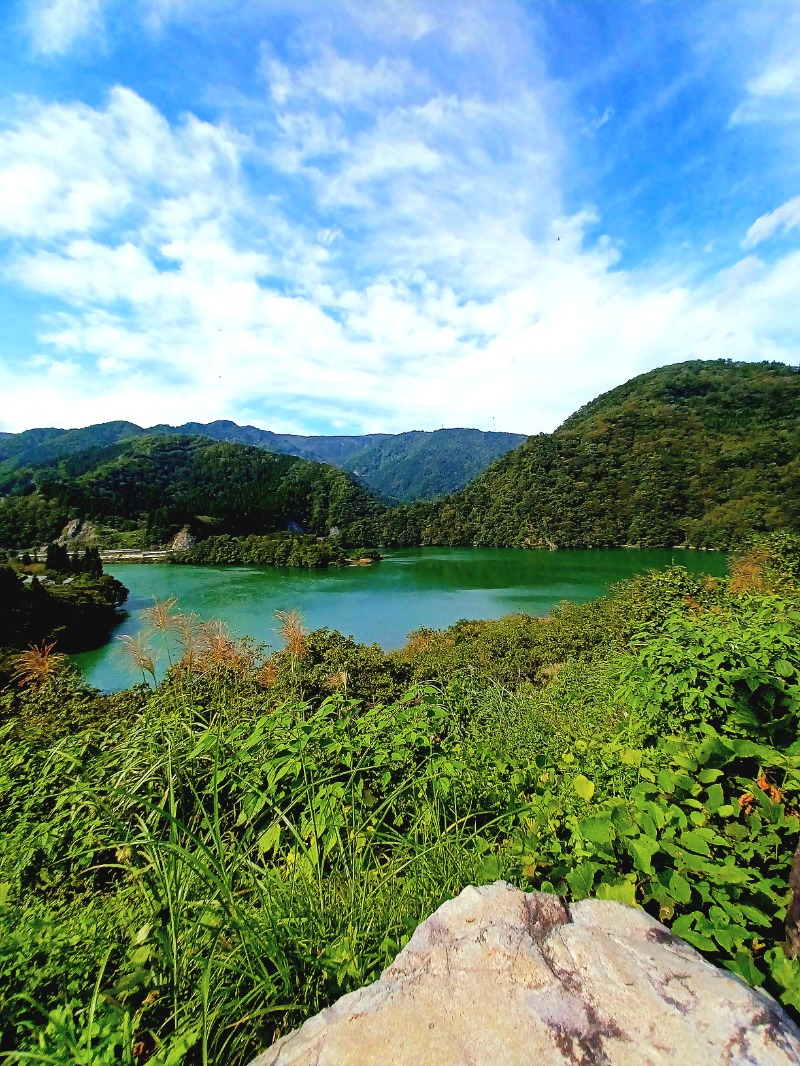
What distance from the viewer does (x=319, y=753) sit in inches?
84.9

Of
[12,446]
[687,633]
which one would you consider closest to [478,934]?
[687,633]

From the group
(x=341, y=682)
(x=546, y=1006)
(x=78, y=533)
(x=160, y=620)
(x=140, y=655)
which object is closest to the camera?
(x=546, y=1006)

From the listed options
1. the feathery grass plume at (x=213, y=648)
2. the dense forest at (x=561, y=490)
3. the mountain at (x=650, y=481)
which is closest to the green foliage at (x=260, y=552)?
the dense forest at (x=561, y=490)

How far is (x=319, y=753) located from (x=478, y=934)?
1.28m

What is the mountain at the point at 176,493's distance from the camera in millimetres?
81625

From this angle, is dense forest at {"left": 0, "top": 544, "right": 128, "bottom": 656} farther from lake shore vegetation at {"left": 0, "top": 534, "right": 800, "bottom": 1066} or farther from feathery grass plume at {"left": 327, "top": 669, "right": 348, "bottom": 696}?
lake shore vegetation at {"left": 0, "top": 534, "right": 800, "bottom": 1066}

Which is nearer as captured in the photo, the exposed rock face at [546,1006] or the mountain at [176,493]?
the exposed rock face at [546,1006]

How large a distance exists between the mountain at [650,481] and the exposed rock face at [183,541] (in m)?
29.0

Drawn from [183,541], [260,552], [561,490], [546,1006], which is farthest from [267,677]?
[561,490]

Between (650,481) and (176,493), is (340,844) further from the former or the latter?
(176,493)

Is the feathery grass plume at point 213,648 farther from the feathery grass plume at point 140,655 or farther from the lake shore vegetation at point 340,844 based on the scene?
the lake shore vegetation at point 340,844

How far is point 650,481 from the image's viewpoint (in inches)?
3174

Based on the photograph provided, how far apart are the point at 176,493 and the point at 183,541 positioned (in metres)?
37.8

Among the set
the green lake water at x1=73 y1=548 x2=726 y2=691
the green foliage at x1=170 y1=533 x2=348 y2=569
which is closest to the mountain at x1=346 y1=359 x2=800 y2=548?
the green lake water at x1=73 y1=548 x2=726 y2=691
